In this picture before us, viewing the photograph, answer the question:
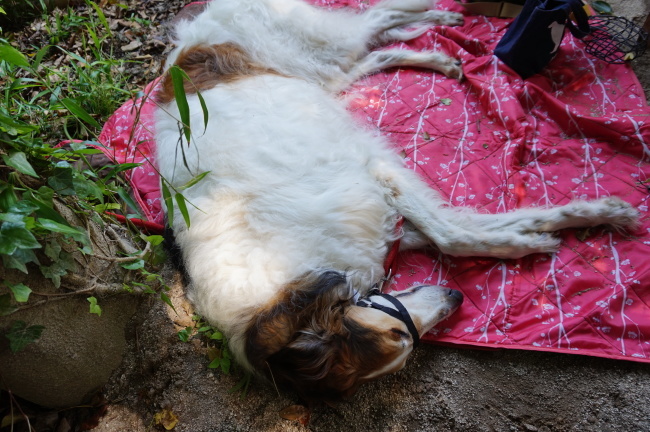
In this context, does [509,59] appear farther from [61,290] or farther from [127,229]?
[61,290]

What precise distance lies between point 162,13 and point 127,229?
2755mm

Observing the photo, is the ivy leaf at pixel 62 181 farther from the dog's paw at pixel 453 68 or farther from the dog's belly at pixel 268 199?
the dog's paw at pixel 453 68

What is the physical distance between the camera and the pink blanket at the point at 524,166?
7.55 feet

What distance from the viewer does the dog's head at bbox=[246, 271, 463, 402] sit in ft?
6.46

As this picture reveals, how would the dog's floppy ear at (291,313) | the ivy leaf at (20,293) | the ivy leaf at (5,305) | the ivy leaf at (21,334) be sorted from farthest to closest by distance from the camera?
the dog's floppy ear at (291,313) → the ivy leaf at (21,334) → the ivy leaf at (5,305) → the ivy leaf at (20,293)

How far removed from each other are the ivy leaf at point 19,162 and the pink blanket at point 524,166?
518 mm

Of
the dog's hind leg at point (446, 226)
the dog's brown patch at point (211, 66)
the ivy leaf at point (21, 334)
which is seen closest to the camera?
A: the ivy leaf at point (21, 334)

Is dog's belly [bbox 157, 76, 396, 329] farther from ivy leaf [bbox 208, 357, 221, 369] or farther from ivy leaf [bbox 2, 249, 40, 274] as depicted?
ivy leaf [bbox 2, 249, 40, 274]

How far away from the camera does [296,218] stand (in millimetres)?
2299

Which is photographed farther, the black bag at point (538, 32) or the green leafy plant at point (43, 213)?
the black bag at point (538, 32)

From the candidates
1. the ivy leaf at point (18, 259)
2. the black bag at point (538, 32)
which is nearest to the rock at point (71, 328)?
the ivy leaf at point (18, 259)

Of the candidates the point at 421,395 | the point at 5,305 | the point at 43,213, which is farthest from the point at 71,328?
the point at 421,395

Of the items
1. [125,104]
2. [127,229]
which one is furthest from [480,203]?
[125,104]

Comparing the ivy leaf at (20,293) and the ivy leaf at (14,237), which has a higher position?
the ivy leaf at (14,237)
